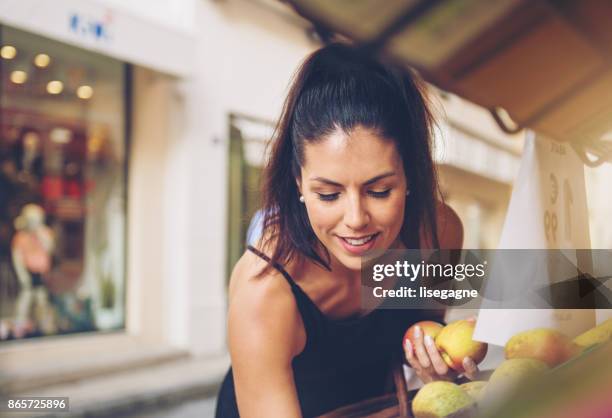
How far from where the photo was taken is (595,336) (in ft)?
4.13

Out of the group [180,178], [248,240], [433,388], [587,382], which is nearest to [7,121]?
[180,178]

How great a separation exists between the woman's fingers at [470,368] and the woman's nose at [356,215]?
0.35 m

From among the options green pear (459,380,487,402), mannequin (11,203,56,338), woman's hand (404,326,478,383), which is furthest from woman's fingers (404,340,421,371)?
mannequin (11,203,56,338)

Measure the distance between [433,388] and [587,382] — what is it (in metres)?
0.32

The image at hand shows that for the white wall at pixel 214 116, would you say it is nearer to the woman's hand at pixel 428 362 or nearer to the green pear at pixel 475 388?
the woman's hand at pixel 428 362

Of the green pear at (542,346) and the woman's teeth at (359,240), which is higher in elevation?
the woman's teeth at (359,240)

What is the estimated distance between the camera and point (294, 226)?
50.4 inches

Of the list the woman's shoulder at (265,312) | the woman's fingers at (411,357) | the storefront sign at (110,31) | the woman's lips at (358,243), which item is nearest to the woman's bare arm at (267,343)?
the woman's shoulder at (265,312)

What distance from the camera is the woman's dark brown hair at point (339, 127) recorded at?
120cm

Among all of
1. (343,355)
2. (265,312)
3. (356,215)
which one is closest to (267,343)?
(265,312)

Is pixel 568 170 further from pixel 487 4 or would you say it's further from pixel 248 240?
pixel 248 240

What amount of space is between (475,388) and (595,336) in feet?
0.82

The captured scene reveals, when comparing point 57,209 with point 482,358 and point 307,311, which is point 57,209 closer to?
point 307,311

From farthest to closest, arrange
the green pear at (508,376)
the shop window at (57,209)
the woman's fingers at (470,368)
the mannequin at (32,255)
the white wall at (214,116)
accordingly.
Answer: the mannequin at (32,255)
the shop window at (57,209)
the white wall at (214,116)
the woman's fingers at (470,368)
the green pear at (508,376)
